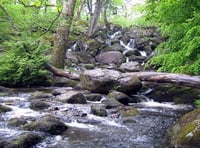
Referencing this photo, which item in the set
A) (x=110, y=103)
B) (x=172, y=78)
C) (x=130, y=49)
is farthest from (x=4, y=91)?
(x=130, y=49)

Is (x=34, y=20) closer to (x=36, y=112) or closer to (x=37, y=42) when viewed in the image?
(x=37, y=42)

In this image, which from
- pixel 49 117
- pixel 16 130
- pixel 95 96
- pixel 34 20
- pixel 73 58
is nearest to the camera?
pixel 16 130

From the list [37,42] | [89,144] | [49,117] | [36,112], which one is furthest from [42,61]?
[89,144]

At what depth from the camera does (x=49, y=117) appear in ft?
21.7

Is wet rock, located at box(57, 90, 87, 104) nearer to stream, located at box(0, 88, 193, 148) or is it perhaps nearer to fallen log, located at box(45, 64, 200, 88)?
stream, located at box(0, 88, 193, 148)

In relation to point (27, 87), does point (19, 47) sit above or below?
above

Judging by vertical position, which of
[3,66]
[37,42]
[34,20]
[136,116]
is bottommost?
[136,116]

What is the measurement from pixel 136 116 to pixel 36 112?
2.60m

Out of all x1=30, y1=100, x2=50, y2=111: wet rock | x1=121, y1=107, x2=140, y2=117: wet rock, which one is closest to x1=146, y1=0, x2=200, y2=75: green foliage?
x1=121, y1=107, x2=140, y2=117: wet rock

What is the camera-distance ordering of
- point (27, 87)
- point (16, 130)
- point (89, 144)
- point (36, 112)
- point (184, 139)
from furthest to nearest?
point (27, 87) → point (36, 112) → point (16, 130) → point (89, 144) → point (184, 139)

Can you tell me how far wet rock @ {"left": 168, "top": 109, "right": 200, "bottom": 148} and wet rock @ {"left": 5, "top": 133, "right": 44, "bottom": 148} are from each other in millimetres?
2453

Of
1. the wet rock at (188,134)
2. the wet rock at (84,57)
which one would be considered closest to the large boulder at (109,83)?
the wet rock at (188,134)

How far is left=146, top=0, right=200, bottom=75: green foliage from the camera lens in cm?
734

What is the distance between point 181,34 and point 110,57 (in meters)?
11.9
